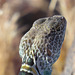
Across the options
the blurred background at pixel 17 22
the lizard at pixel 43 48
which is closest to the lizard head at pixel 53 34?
the lizard at pixel 43 48

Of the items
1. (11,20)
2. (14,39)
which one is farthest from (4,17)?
(14,39)

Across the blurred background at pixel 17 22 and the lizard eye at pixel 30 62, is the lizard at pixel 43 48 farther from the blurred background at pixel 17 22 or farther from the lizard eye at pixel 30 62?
the blurred background at pixel 17 22

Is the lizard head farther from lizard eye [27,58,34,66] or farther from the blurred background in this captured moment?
the blurred background

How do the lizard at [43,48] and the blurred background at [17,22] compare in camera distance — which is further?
the blurred background at [17,22]

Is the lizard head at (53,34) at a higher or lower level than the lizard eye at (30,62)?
higher

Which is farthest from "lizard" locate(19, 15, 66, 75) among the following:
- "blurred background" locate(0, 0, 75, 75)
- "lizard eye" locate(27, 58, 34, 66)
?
"blurred background" locate(0, 0, 75, 75)

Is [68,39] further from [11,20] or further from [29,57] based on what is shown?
[29,57]
